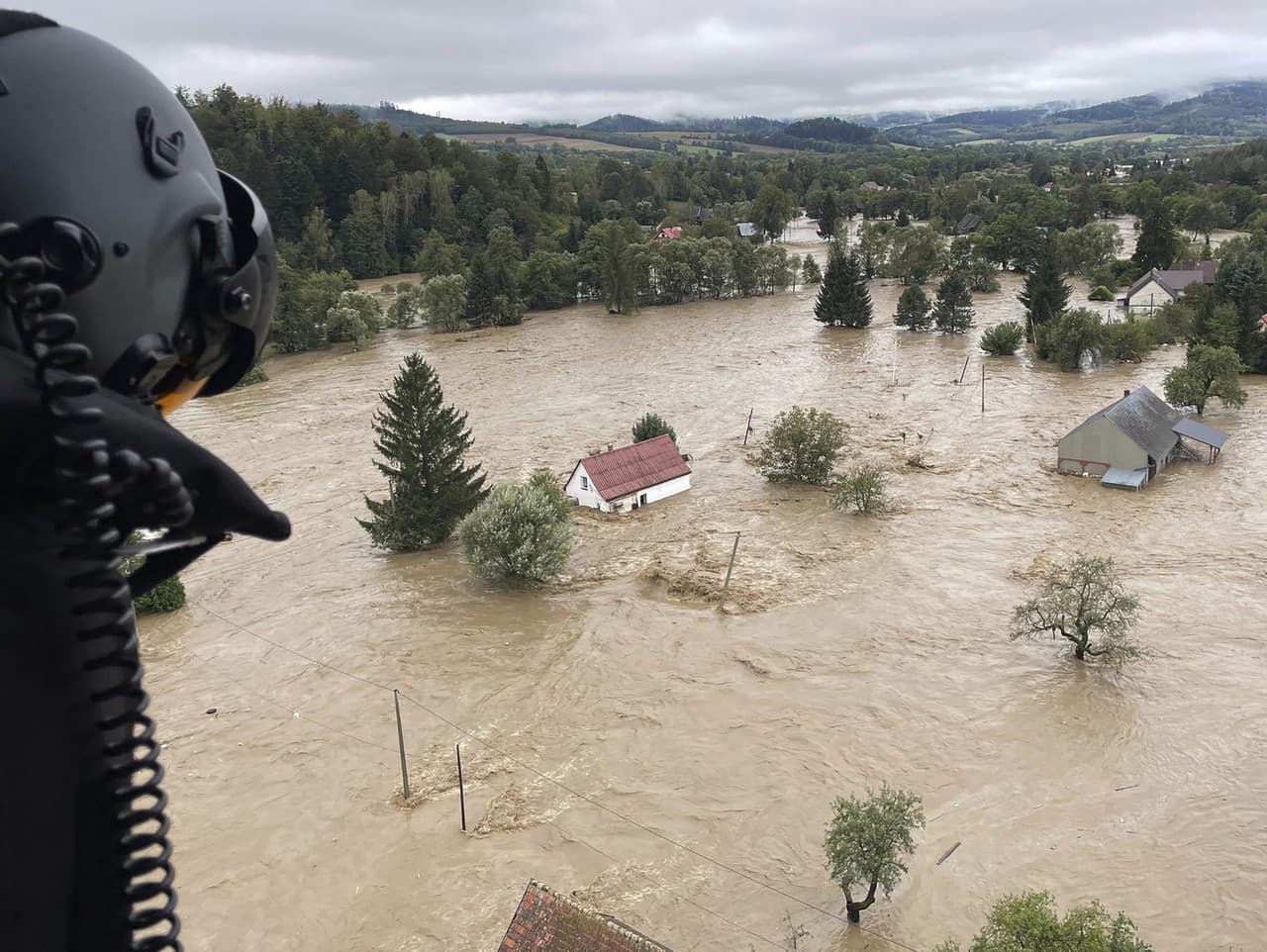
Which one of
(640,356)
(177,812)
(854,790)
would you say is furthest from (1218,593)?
(640,356)

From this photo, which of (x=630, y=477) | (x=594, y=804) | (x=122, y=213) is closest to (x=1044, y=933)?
(x=594, y=804)

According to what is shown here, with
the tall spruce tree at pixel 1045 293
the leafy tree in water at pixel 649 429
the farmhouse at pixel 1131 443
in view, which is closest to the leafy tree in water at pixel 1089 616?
the farmhouse at pixel 1131 443

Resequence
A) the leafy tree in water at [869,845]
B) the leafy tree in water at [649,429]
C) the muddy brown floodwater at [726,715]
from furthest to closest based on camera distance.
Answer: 1. the leafy tree in water at [649,429]
2. the muddy brown floodwater at [726,715]
3. the leafy tree in water at [869,845]

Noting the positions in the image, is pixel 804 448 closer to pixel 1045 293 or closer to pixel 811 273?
pixel 1045 293

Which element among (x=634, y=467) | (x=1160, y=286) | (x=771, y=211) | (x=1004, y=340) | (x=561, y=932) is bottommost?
(x=1004, y=340)

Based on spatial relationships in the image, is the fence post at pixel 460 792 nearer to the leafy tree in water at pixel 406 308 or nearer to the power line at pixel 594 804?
the power line at pixel 594 804

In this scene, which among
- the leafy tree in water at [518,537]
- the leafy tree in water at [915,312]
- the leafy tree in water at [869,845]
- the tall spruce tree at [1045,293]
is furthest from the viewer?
the leafy tree in water at [915,312]

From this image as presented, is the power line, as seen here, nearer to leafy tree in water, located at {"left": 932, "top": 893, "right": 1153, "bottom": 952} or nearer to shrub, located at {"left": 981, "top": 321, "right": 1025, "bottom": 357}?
leafy tree in water, located at {"left": 932, "top": 893, "right": 1153, "bottom": 952}

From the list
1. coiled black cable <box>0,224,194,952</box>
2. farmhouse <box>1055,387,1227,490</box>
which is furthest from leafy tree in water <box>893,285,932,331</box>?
coiled black cable <box>0,224,194,952</box>
